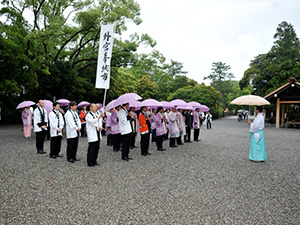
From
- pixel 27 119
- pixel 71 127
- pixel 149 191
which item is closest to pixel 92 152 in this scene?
pixel 71 127

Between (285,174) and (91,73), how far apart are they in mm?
22559

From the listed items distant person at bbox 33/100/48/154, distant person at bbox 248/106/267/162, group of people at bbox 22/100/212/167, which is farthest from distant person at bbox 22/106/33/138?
distant person at bbox 248/106/267/162

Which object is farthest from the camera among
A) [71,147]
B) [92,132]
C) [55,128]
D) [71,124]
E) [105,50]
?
[105,50]

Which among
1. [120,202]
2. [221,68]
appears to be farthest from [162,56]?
[221,68]

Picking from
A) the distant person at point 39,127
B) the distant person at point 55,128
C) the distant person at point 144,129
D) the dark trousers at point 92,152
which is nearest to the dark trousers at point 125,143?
the distant person at point 144,129

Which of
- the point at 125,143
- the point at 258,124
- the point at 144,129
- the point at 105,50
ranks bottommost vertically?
the point at 125,143

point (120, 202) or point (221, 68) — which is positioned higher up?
point (221, 68)

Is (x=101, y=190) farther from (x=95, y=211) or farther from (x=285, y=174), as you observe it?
(x=285, y=174)

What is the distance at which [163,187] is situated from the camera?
187 inches

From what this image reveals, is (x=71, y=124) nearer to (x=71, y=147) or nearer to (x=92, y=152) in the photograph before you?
(x=71, y=147)

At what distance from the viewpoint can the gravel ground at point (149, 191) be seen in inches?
138

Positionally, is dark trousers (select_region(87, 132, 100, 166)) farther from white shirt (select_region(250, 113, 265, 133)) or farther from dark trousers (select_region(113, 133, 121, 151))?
white shirt (select_region(250, 113, 265, 133))

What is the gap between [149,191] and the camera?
454 cm

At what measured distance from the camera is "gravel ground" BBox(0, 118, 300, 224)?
11.5ft
